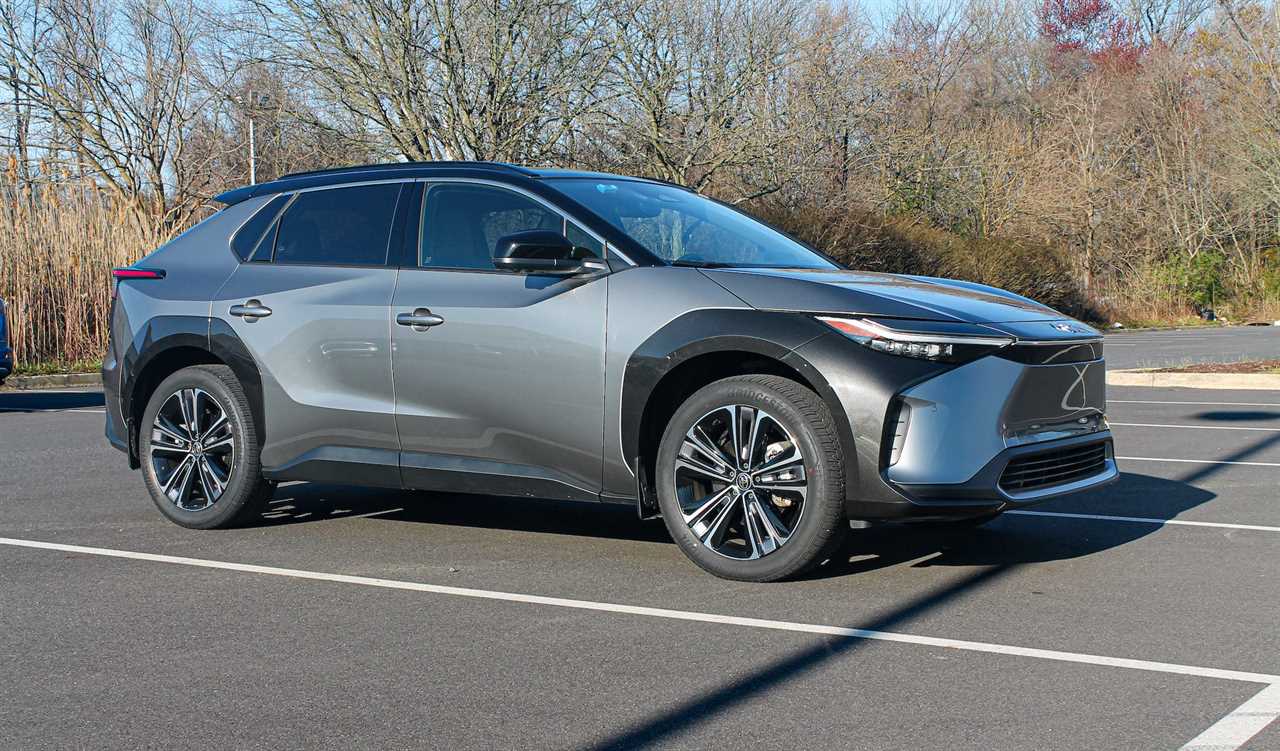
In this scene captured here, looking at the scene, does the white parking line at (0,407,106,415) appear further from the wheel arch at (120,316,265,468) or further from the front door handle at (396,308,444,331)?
the front door handle at (396,308,444,331)

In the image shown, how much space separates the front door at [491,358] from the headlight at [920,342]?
1149 millimetres

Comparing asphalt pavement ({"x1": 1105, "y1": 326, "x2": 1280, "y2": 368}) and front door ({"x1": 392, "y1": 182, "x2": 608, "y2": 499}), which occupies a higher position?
front door ({"x1": 392, "y1": 182, "x2": 608, "y2": 499})

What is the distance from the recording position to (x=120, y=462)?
9.95m

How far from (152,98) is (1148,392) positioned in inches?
953

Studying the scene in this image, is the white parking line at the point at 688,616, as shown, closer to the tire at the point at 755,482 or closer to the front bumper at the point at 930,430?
the tire at the point at 755,482

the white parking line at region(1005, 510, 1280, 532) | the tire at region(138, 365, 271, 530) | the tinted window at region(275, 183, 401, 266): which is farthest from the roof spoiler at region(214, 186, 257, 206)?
the white parking line at region(1005, 510, 1280, 532)

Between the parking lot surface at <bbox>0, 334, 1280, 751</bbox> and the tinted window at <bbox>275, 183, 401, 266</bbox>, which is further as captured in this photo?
the tinted window at <bbox>275, 183, 401, 266</bbox>

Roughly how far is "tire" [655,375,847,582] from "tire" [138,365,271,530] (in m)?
2.32

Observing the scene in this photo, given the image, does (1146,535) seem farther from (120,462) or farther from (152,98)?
(152,98)

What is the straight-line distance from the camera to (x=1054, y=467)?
5.84 metres

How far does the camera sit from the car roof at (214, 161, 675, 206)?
6.63 m

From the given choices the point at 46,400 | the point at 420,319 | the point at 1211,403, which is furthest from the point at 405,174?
the point at 1211,403

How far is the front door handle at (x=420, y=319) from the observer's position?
6391mm

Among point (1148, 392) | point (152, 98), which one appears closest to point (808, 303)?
point (1148, 392)
